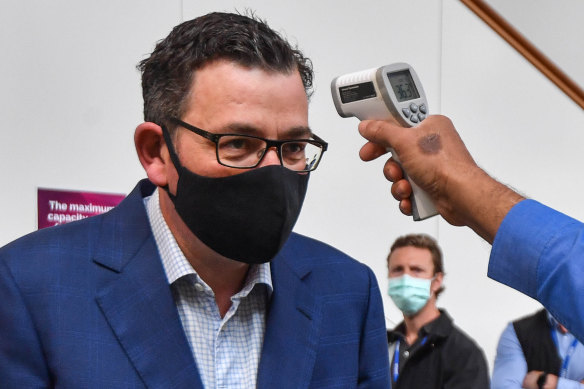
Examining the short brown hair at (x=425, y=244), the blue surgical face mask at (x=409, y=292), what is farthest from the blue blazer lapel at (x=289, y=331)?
the short brown hair at (x=425, y=244)

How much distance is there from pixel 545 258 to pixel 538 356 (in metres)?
2.70

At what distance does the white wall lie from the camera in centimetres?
392

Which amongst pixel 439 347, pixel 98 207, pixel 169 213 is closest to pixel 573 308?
pixel 169 213

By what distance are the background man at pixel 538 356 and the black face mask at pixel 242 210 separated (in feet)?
8.04

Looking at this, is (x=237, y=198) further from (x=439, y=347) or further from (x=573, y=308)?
(x=439, y=347)

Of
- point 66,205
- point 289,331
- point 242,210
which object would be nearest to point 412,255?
point 66,205

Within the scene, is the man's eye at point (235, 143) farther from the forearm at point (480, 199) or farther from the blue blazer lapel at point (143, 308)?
the forearm at point (480, 199)

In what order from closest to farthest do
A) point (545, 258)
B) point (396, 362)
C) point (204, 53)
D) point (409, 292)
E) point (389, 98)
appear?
point (545, 258) < point (389, 98) < point (204, 53) < point (396, 362) < point (409, 292)

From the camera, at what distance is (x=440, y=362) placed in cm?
351

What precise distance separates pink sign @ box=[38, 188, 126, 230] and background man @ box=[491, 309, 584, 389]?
2.01 m

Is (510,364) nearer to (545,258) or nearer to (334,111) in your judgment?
(334,111)

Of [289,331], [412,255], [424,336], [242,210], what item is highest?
[242,210]

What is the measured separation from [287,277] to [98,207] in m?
2.56

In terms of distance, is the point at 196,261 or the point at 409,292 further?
the point at 409,292
